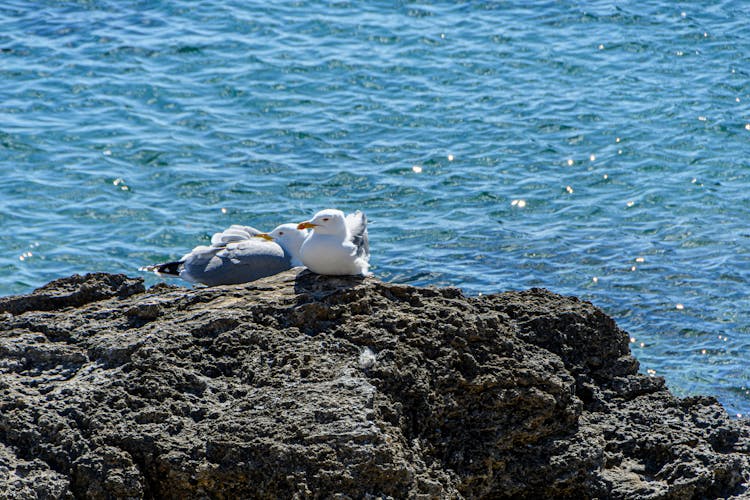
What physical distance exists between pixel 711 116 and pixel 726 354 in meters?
4.98

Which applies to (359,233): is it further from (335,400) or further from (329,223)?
(335,400)

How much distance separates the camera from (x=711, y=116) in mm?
12109

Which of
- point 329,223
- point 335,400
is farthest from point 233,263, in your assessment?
point 335,400

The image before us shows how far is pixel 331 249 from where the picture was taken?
17.1 ft

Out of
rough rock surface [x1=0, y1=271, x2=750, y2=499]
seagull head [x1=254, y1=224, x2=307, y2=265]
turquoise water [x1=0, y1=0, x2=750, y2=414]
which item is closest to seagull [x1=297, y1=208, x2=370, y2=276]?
rough rock surface [x1=0, y1=271, x2=750, y2=499]

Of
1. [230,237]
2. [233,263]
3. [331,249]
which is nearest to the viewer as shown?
[331,249]

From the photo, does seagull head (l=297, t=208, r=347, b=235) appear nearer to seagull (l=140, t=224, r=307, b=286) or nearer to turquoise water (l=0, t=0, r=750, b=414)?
seagull (l=140, t=224, r=307, b=286)

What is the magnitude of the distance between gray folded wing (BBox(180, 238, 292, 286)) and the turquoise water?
2364 millimetres

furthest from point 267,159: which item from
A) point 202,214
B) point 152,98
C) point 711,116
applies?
point 711,116

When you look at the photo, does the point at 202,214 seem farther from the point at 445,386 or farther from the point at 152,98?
the point at 445,386

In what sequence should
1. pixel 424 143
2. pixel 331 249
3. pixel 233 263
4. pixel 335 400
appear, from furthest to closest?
pixel 424 143, pixel 233 263, pixel 331 249, pixel 335 400

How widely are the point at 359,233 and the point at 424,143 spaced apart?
5725 millimetres

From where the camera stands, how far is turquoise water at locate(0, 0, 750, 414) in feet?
29.6

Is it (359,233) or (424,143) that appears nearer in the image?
(359,233)
